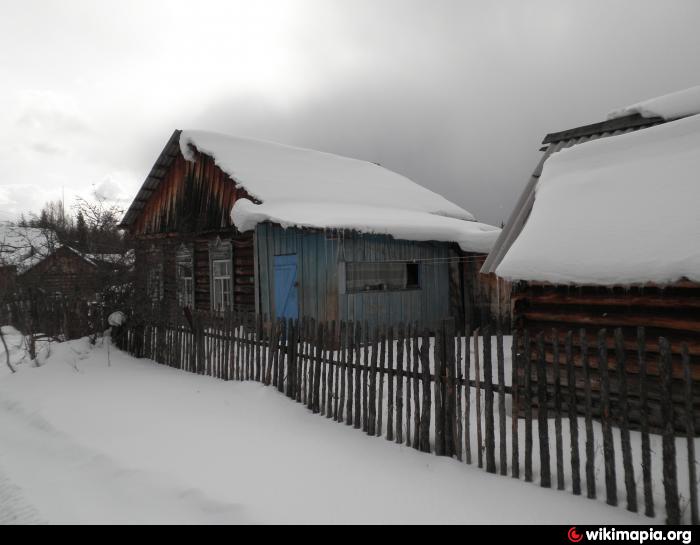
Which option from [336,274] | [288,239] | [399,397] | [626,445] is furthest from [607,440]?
[288,239]

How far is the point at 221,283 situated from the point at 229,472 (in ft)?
36.7

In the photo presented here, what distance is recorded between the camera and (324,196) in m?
15.0

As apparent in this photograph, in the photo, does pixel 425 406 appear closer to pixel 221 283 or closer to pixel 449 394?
pixel 449 394

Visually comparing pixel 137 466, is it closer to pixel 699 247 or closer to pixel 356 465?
pixel 356 465

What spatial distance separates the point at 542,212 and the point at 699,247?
2.17 meters

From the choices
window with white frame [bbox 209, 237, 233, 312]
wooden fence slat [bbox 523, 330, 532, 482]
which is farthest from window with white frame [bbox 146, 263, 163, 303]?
wooden fence slat [bbox 523, 330, 532, 482]

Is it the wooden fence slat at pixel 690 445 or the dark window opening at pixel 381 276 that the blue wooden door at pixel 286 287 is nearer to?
the dark window opening at pixel 381 276

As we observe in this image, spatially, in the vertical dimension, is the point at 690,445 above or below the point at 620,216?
below

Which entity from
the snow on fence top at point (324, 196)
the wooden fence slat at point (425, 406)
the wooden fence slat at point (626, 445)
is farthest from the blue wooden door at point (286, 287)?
the wooden fence slat at point (626, 445)

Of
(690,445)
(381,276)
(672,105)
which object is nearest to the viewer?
(690,445)

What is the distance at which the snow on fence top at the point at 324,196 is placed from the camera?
38.7ft

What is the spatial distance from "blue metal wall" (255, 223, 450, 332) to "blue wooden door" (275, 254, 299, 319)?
162mm
